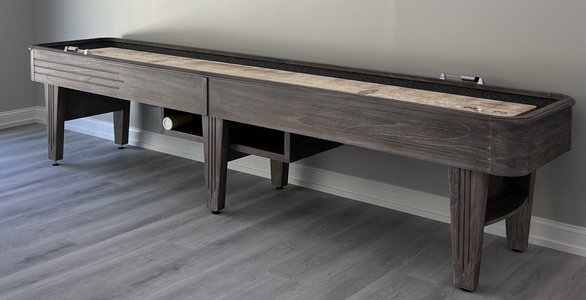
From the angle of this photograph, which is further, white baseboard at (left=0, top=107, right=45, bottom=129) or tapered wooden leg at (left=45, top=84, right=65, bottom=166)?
white baseboard at (left=0, top=107, right=45, bottom=129)

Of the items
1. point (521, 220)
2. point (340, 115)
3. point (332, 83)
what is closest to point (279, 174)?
point (332, 83)

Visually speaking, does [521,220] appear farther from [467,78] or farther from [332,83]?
[332,83]

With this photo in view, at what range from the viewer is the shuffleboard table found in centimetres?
286

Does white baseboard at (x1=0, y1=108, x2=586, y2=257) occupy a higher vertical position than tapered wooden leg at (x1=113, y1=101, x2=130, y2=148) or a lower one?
lower

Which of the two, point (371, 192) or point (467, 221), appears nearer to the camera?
point (467, 221)

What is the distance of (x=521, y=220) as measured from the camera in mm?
3326

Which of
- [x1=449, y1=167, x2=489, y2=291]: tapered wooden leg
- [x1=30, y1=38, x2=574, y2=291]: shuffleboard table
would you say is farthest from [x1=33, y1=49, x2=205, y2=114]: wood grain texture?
[x1=449, y1=167, x2=489, y2=291]: tapered wooden leg

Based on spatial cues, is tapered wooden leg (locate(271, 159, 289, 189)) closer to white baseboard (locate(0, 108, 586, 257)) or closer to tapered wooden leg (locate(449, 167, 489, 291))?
white baseboard (locate(0, 108, 586, 257))

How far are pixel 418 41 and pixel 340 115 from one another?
2.41ft

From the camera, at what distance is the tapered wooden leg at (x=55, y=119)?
452 centimetres

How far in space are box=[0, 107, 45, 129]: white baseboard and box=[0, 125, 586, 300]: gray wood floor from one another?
118cm

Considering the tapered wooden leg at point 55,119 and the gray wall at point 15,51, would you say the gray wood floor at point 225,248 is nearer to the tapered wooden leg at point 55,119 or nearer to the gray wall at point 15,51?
the tapered wooden leg at point 55,119

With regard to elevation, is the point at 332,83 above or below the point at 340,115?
above

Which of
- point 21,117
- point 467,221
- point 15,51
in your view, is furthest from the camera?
point 21,117
